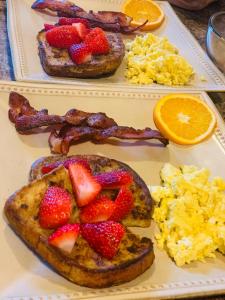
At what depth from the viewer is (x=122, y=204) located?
1.41 meters

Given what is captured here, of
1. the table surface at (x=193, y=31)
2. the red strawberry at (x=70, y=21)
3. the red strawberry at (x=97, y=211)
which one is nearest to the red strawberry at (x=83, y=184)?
the red strawberry at (x=97, y=211)

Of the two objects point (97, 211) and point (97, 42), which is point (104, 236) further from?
point (97, 42)

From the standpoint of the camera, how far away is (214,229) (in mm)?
1473

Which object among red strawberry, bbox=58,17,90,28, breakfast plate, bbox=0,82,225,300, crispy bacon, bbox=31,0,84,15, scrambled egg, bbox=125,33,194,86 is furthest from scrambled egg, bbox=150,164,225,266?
crispy bacon, bbox=31,0,84,15

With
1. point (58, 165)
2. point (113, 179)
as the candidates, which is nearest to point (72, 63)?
point (58, 165)

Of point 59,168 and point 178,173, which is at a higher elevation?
point 59,168

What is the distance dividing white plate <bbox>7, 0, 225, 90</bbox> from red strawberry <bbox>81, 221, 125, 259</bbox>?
→ 848 millimetres

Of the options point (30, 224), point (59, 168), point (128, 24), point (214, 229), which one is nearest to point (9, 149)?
point (59, 168)

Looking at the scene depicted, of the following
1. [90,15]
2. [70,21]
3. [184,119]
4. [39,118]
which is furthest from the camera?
[90,15]

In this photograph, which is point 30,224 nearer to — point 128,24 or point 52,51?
point 52,51

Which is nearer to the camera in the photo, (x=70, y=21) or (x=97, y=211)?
(x=97, y=211)

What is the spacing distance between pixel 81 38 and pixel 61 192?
1.03 m

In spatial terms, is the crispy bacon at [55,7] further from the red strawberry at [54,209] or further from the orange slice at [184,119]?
the red strawberry at [54,209]

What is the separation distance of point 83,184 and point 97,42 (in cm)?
97
